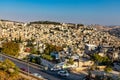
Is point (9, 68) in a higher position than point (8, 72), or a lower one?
higher

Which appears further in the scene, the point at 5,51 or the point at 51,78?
the point at 5,51

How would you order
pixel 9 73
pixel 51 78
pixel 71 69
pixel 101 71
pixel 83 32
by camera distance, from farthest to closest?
pixel 83 32, pixel 101 71, pixel 71 69, pixel 51 78, pixel 9 73

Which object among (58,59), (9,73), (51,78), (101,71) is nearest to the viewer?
(9,73)

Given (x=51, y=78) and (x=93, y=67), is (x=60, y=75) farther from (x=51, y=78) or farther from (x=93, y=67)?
(x=93, y=67)

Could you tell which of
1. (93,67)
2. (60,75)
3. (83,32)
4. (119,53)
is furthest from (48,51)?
(83,32)

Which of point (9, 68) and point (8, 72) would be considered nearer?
point (8, 72)

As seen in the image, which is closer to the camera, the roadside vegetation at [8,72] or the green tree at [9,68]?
the roadside vegetation at [8,72]

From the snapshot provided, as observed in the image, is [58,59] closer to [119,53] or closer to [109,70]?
[109,70]

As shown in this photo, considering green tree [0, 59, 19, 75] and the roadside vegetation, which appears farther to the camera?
green tree [0, 59, 19, 75]

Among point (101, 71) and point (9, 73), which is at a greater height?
point (9, 73)
